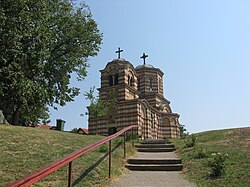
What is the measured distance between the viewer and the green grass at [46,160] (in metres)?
6.50

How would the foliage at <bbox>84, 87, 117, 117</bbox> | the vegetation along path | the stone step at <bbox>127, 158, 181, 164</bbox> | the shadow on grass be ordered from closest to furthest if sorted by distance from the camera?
1. the shadow on grass
2. the vegetation along path
3. the stone step at <bbox>127, 158, 181, 164</bbox>
4. the foliage at <bbox>84, 87, 117, 117</bbox>

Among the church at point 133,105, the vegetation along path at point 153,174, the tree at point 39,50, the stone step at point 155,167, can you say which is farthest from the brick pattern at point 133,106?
the stone step at point 155,167

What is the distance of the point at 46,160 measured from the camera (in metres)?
7.88

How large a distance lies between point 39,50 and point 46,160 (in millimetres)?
12109

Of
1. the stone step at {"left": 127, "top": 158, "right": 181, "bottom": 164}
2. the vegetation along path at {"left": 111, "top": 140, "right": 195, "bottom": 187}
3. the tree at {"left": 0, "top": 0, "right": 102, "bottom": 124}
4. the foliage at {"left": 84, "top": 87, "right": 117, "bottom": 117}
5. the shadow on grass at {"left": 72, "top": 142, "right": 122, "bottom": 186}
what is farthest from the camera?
the foliage at {"left": 84, "top": 87, "right": 117, "bottom": 117}

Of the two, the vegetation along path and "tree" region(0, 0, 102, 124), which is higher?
"tree" region(0, 0, 102, 124)

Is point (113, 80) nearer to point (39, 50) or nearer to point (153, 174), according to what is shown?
point (39, 50)

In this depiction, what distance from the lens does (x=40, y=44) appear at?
18141 millimetres

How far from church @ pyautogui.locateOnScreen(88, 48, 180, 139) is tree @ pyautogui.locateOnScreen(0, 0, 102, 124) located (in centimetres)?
650

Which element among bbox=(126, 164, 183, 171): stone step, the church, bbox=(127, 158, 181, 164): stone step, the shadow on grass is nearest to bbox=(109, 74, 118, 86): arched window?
the church

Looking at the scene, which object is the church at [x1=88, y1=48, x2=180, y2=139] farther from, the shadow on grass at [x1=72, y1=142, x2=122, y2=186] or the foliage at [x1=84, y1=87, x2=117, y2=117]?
the shadow on grass at [x1=72, y1=142, x2=122, y2=186]

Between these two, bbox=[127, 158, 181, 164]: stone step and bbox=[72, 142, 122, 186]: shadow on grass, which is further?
bbox=[127, 158, 181, 164]: stone step

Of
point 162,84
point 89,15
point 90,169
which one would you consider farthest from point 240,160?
point 162,84

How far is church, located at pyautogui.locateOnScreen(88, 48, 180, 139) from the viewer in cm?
2944
